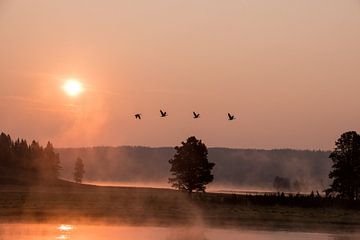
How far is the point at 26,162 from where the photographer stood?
178 meters

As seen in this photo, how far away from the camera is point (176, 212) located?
78875 millimetres

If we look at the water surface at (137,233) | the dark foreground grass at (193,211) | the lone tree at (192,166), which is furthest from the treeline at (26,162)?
the water surface at (137,233)

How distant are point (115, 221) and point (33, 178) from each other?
97498 millimetres

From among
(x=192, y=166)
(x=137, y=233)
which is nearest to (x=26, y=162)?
(x=192, y=166)

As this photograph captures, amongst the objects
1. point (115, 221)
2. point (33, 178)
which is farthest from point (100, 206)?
point (33, 178)

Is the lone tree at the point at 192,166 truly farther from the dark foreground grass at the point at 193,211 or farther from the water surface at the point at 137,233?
the water surface at the point at 137,233

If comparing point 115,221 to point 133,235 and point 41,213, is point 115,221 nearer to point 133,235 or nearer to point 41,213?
point 41,213

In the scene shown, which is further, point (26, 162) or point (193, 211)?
point (26, 162)

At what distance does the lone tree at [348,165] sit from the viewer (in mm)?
90562

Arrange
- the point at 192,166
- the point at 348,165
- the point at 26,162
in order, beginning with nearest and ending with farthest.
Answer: the point at 348,165 < the point at 192,166 < the point at 26,162

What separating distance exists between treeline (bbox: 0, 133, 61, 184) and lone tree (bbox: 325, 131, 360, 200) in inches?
2978

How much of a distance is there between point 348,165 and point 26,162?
324 ft

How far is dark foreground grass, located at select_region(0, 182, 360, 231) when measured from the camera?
232 feet

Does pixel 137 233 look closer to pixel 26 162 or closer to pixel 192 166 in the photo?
pixel 192 166
